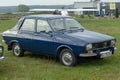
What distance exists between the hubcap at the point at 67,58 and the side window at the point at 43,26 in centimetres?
105

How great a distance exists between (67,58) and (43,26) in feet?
5.18

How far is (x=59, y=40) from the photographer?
1069cm

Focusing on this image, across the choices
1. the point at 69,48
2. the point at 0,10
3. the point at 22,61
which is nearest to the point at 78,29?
the point at 69,48

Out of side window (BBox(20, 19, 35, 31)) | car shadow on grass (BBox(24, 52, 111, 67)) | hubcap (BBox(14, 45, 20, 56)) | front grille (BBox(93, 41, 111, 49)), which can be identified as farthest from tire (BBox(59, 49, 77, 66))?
hubcap (BBox(14, 45, 20, 56))

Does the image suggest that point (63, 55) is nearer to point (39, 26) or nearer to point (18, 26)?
point (39, 26)

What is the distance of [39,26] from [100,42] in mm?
2357

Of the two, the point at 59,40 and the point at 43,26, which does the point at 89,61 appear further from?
the point at 43,26

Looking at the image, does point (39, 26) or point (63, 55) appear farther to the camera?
point (39, 26)

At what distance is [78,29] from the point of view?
1146cm

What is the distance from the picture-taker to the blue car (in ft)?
33.6

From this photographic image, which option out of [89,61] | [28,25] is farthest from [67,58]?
[28,25]

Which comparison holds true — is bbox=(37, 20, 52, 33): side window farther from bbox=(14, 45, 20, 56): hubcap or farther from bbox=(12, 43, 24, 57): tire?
bbox=(14, 45, 20, 56): hubcap

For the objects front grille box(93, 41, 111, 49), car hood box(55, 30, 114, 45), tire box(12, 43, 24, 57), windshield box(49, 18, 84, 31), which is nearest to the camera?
car hood box(55, 30, 114, 45)

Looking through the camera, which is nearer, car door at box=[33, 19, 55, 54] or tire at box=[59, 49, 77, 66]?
tire at box=[59, 49, 77, 66]
